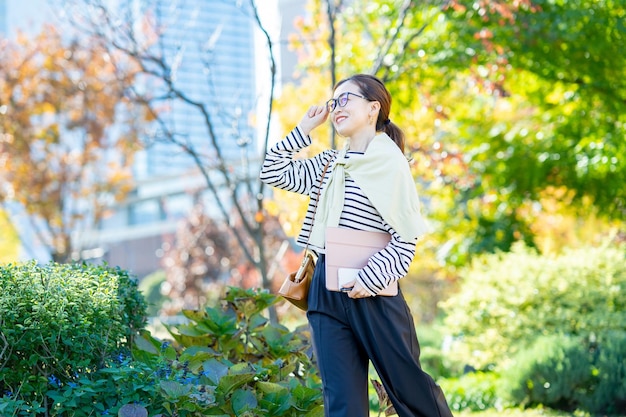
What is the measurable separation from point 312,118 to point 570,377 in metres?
3.67

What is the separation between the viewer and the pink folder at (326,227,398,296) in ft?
10.3

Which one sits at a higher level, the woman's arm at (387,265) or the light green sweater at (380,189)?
the light green sweater at (380,189)

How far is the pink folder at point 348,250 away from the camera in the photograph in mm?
3143

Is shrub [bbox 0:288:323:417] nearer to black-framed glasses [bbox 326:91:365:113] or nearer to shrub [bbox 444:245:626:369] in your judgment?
black-framed glasses [bbox 326:91:365:113]

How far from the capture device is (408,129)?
425 inches

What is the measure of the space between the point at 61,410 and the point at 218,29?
16.9ft

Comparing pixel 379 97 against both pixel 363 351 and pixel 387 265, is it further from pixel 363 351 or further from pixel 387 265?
pixel 363 351

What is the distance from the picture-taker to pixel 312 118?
340 centimetres

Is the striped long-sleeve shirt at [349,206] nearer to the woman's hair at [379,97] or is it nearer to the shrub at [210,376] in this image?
the woman's hair at [379,97]

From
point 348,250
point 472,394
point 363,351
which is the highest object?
point 348,250

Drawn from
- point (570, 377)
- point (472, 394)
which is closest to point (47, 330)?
point (570, 377)

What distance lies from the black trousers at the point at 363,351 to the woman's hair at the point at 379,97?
62 cm

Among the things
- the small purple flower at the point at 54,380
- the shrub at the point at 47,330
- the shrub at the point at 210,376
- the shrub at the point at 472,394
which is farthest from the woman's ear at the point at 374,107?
the shrub at the point at 472,394

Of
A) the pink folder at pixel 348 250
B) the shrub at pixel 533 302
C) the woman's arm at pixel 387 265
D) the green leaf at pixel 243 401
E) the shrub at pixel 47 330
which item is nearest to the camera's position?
the woman's arm at pixel 387 265
